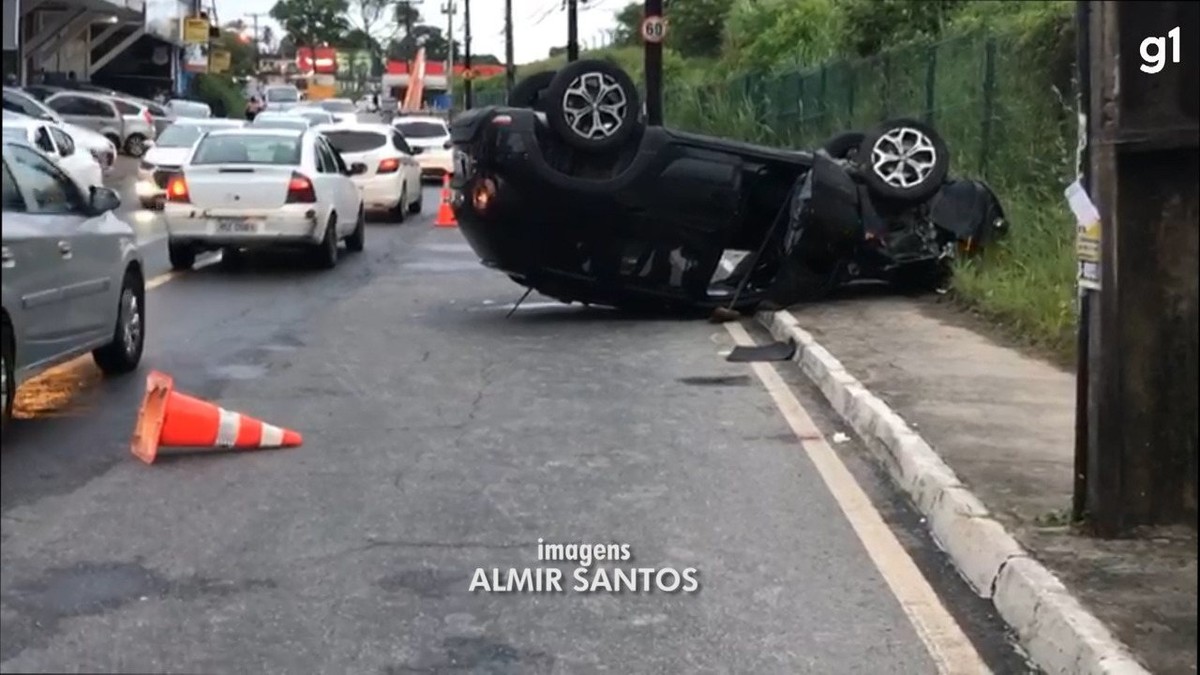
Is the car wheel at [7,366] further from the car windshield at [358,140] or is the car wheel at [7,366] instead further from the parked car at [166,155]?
the car windshield at [358,140]

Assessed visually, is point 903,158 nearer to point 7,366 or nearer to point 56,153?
point 56,153

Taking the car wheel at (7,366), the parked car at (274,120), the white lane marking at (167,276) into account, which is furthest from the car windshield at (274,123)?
the car wheel at (7,366)

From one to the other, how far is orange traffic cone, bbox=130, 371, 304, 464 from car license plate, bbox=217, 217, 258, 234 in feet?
2.04

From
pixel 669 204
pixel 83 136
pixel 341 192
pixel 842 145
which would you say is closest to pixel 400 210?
pixel 842 145

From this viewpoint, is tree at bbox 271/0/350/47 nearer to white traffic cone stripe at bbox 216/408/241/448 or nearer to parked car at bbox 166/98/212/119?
parked car at bbox 166/98/212/119

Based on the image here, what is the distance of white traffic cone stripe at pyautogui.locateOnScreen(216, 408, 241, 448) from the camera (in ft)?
18.6

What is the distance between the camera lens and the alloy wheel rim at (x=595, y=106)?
37.5 feet

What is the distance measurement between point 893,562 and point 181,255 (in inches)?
119

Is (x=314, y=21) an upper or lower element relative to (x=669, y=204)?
upper

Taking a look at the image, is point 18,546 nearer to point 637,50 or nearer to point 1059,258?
point 637,50

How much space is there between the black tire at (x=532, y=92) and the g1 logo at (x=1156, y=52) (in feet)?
19.7

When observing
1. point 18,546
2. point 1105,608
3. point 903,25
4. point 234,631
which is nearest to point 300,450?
point 234,631

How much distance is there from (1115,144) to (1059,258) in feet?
24.7

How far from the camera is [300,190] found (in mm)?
6988
